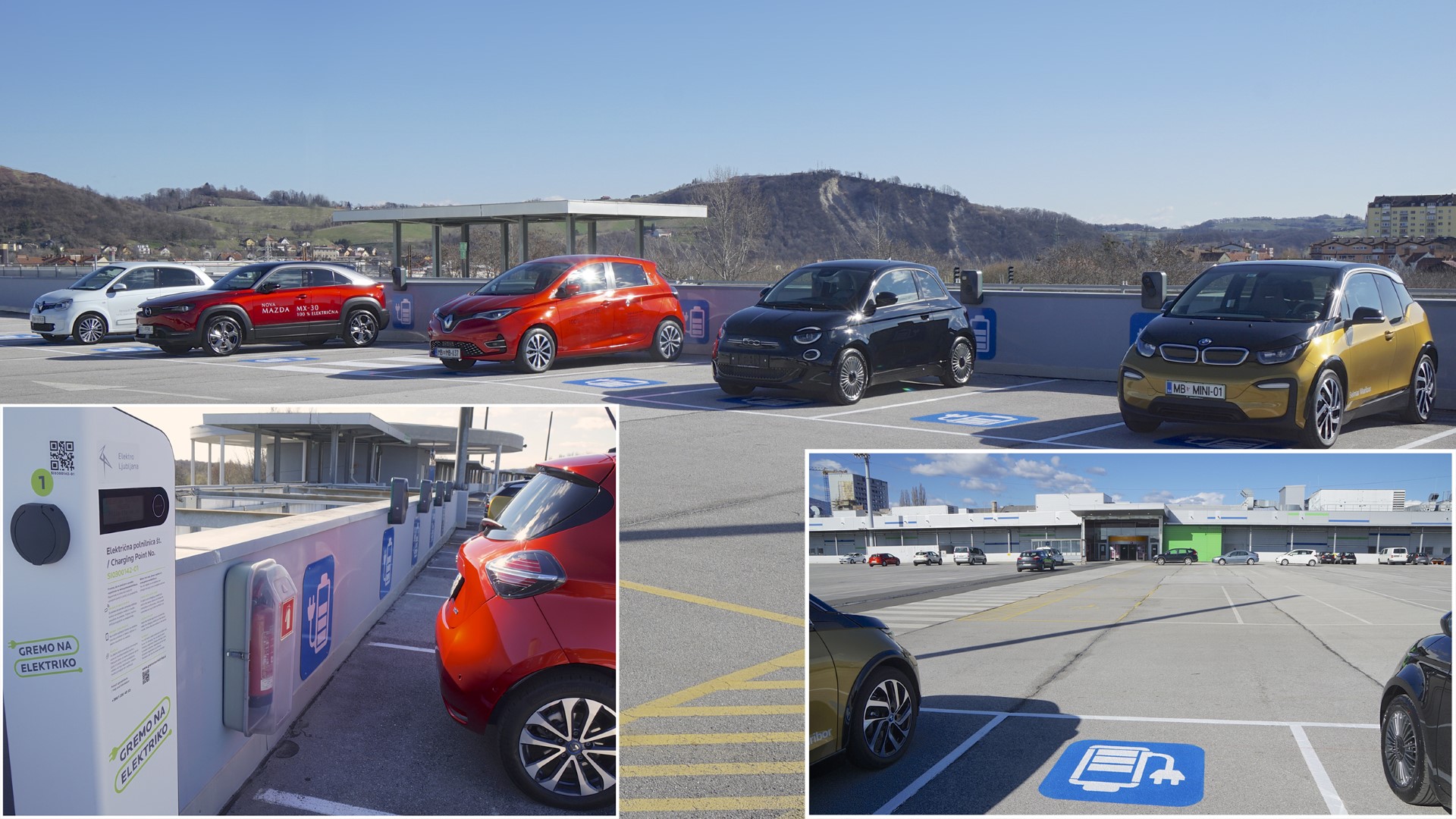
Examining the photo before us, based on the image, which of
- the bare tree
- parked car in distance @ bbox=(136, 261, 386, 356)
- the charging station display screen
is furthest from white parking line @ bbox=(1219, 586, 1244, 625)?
the bare tree

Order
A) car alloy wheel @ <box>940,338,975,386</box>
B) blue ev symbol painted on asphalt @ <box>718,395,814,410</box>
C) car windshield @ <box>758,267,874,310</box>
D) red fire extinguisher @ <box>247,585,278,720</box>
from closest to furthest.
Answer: red fire extinguisher @ <box>247,585,278,720</box>, car windshield @ <box>758,267,874,310</box>, blue ev symbol painted on asphalt @ <box>718,395,814,410</box>, car alloy wheel @ <box>940,338,975,386</box>

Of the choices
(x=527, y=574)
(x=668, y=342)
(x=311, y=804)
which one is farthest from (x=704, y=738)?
(x=668, y=342)

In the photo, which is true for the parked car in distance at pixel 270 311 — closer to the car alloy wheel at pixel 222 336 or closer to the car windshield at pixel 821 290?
the car alloy wheel at pixel 222 336

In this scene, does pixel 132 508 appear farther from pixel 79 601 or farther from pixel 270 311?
pixel 270 311

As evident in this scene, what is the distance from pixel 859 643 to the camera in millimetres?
3605

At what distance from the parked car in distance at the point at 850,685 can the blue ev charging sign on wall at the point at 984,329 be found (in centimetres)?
1442

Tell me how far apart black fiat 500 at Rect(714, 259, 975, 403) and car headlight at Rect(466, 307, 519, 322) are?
4027 millimetres

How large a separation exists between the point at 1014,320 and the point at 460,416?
1356 centimetres

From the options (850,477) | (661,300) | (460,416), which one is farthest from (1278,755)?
(661,300)

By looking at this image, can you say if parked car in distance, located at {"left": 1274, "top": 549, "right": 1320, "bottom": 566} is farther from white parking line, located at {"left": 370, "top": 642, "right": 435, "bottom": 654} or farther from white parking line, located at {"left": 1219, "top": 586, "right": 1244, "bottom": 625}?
white parking line, located at {"left": 370, "top": 642, "right": 435, "bottom": 654}

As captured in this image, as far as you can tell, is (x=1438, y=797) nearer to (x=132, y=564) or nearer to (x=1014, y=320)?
(x=132, y=564)

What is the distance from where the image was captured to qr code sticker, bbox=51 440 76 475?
2.98 m

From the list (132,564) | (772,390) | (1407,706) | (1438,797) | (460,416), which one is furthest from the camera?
(772,390)

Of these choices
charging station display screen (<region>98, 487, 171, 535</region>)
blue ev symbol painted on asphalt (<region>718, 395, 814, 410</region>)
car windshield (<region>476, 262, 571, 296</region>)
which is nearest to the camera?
charging station display screen (<region>98, 487, 171, 535</region>)
